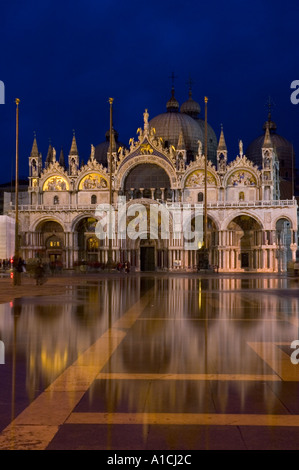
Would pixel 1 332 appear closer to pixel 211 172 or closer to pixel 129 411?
pixel 129 411

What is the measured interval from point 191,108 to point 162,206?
29.2 m

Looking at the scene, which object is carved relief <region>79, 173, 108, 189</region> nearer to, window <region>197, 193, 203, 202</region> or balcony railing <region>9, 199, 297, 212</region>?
balcony railing <region>9, 199, 297, 212</region>

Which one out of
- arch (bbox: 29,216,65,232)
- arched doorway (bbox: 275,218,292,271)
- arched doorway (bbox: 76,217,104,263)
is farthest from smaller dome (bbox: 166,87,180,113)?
arch (bbox: 29,216,65,232)

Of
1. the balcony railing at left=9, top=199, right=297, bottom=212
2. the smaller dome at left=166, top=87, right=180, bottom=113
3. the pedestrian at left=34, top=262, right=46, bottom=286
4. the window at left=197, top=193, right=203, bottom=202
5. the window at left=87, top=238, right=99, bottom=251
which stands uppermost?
the smaller dome at left=166, top=87, right=180, bottom=113

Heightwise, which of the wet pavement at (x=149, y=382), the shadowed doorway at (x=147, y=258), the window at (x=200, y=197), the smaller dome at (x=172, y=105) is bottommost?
the wet pavement at (x=149, y=382)

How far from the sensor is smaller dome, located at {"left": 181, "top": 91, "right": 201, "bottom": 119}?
95.1 m

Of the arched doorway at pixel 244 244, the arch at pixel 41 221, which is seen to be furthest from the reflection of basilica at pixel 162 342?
the arch at pixel 41 221

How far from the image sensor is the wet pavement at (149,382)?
6.20 m

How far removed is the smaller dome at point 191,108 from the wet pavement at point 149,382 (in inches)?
3189

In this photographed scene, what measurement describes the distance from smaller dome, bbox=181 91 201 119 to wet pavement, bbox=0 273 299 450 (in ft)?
266

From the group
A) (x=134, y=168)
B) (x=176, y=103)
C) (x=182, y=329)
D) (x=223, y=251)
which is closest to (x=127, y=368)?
(x=182, y=329)

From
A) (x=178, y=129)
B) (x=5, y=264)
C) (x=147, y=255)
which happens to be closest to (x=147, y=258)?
(x=147, y=255)

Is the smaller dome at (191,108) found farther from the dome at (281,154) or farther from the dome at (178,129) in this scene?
the dome at (281,154)

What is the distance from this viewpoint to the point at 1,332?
14.0m
